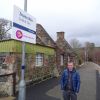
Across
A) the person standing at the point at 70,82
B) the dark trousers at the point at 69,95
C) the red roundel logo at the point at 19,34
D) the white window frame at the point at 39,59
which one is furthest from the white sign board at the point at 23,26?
the white window frame at the point at 39,59

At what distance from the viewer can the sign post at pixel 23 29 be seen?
9.26 m

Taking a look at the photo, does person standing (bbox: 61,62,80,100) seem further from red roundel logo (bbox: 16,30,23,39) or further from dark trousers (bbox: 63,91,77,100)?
red roundel logo (bbox: 16,30,23,39)

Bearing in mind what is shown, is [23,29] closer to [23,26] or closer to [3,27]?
[23,26]

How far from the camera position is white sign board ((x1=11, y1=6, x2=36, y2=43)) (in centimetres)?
923

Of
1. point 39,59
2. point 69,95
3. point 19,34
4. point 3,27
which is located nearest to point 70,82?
point 69,95

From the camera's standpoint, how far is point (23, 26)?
965 cm

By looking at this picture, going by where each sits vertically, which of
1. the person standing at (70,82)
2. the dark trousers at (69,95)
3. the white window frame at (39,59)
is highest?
the white window frame at (39,59)

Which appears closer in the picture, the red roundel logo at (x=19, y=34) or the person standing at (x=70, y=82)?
the red roundel logo at (x=19, y=34)

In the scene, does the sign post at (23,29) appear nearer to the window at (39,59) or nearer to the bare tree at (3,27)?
the window at (39,59)

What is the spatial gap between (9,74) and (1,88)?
3.05ft

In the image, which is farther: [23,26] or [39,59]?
[39,59]

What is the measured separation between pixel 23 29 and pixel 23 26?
0.36 ft

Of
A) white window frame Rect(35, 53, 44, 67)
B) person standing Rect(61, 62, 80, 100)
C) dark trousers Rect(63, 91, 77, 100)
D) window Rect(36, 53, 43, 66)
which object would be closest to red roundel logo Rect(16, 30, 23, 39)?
person standing Rect(61, 62, 80, 100)

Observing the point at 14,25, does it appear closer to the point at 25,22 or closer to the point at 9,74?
the point at 25,22
